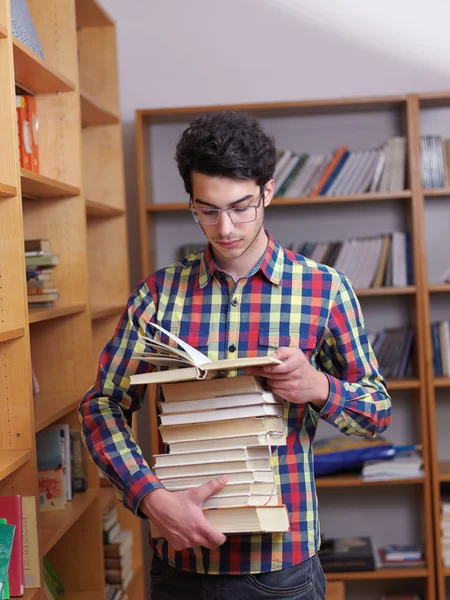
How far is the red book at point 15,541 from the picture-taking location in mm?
1760

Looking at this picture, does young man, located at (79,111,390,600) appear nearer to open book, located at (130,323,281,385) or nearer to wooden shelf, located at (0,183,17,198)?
open book, located at (130,323,281,385)

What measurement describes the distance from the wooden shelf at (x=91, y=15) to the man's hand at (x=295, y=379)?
208 cm

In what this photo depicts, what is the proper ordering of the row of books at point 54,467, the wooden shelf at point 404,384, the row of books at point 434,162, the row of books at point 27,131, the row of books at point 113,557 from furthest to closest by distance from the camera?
the row of books at point 434,162
the wooden shelf at point 404,384
the row of books at point 113,557
the row of books at point 54,467
the row of books at point 27,131

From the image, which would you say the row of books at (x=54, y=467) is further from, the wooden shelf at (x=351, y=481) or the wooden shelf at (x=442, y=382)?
the wooden shelf at (x=442, y=382)

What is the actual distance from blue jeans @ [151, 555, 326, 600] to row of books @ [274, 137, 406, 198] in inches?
83.6

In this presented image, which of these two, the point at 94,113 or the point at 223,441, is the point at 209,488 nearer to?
the point at 223,441

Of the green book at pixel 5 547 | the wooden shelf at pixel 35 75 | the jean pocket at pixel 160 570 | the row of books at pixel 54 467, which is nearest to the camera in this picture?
the jean pocket at pixel 160 570

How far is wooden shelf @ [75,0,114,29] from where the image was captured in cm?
298

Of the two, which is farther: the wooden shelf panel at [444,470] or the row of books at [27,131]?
the wooden shelf panel at [444,470]

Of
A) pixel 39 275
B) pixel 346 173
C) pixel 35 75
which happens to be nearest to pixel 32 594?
pixel 39 275

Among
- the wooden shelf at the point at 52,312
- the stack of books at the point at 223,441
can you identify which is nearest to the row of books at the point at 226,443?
the stack of books at the point at 223,441

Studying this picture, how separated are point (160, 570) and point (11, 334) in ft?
2.05

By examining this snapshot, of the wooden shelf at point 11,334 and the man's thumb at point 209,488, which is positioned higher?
the wooden shelf at point 11,334

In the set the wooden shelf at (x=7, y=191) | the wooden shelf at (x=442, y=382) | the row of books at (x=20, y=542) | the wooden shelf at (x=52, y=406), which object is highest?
the wooden shelf at (x=7, y=191)
